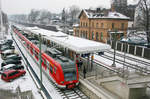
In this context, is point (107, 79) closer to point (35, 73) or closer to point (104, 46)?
point (104, 46)

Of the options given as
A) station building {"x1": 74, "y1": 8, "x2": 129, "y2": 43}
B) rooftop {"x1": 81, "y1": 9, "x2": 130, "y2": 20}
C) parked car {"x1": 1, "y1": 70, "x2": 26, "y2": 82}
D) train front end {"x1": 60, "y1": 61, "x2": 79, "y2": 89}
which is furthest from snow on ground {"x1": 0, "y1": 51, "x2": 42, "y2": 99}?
rooftop {"x1": 81, "y1": 9, "x2": 130, "y2": 20}

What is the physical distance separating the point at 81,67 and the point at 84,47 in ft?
14.2

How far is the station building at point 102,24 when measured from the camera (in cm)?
3866

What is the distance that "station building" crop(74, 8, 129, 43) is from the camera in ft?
127

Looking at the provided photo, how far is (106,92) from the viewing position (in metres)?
13.0

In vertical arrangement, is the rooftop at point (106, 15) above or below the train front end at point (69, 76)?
above

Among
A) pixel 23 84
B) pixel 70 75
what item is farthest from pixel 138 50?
pixel 23 84

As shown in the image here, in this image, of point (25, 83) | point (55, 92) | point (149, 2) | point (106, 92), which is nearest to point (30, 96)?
point (55, 92)

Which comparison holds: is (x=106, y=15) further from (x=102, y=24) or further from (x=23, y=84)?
(x=23, y=84)

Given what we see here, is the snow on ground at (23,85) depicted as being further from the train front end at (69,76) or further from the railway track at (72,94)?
the train front end at (69,76)

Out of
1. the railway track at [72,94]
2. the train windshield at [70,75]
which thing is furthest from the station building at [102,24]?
the train windshield at [70,75]

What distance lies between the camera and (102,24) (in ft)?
132

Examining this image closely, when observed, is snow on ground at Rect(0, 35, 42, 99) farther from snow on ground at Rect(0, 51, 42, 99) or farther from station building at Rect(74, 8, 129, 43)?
station building at Rect(74, 8, 129, 43)

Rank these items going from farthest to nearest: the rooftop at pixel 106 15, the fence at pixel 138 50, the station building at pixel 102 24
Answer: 1. the rooftop at pixel 106 15
2. the station building at pixel 102 24
3. the fence at pixel 138 50
